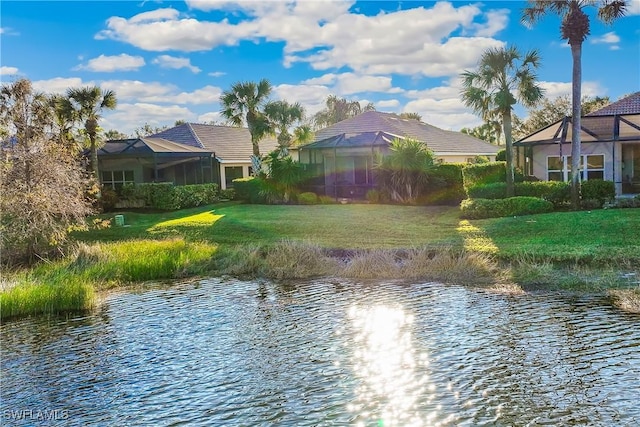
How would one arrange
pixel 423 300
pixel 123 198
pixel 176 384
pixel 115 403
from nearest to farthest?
pixel 115 403
pixel 176 384
pixel 423 300
pixel 123 198

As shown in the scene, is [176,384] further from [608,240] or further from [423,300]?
[608,240]

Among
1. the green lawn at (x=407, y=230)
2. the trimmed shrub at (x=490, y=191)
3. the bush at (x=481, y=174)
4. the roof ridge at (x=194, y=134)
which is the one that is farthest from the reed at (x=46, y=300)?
the roof ridge at (x=194, y=134)

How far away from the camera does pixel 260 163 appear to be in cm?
3256

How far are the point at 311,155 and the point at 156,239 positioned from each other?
13.7m

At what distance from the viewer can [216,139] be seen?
38.2 metres

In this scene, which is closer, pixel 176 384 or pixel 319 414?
pixel 319 414

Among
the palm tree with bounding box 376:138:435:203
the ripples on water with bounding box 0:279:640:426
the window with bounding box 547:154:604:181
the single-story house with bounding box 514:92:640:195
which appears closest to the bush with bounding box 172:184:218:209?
the palm tree with bounding box 376:138:435:203

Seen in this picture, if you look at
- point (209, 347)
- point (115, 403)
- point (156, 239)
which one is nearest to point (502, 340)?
point (209, 347)

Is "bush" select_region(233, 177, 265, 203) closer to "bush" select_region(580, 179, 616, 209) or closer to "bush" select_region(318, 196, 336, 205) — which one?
"bush" select_region(318, 196, 336, 205)

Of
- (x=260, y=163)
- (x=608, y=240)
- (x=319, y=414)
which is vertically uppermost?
(x=260, y=163)

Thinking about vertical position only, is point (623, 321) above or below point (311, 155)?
below

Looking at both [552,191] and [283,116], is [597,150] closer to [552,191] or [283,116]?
[552,191]

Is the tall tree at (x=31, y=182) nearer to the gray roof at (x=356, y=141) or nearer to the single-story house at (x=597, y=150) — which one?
the gray roof at (x=356, y=141)

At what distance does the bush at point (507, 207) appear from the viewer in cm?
2147
